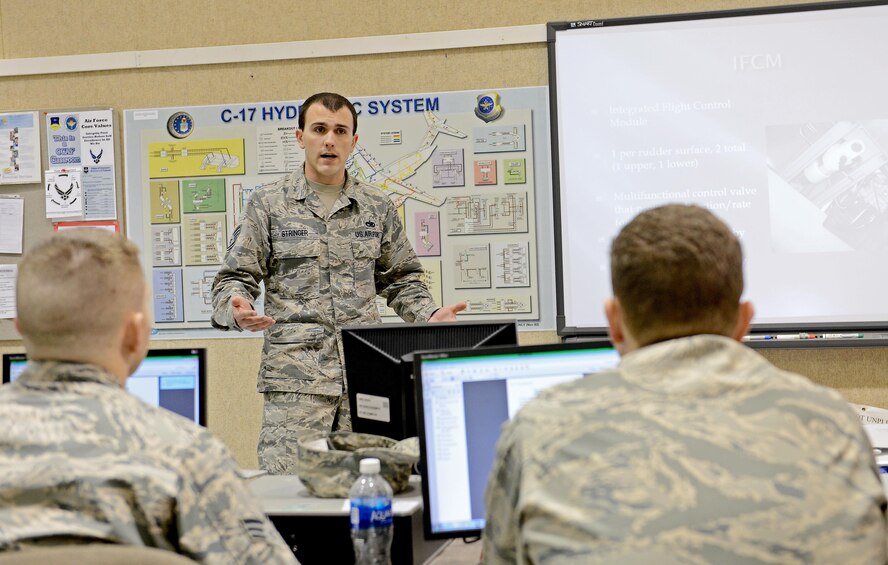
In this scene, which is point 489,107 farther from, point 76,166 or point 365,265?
point 76,166

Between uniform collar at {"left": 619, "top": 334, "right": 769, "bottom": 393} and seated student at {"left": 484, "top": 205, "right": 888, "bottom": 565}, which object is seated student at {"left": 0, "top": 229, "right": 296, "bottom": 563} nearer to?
seated student at {"left": 484, "top": 205, "right": 888, "bottom": 565}

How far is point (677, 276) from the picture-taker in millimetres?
1110

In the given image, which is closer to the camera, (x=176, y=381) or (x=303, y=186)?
(x=176, y=381)

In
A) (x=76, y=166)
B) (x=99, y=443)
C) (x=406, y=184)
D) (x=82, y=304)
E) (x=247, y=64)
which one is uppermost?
(x=247, y=64)

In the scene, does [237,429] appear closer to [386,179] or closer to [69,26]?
[386,179]

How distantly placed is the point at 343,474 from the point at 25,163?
10.2 ft

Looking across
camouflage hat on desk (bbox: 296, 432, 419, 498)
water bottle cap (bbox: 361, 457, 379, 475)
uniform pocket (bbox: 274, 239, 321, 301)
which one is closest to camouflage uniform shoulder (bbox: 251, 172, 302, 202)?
uniform pocket (bbox: 274, 239, 321, 301)

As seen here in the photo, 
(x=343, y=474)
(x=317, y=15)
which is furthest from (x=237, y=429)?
(x=343, y=474)

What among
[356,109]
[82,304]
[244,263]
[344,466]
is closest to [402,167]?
[356,109]

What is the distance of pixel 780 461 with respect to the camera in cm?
101

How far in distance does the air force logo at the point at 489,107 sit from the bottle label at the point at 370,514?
258cm

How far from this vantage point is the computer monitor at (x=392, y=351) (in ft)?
7.08

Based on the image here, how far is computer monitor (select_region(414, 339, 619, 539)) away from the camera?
1679 millimetres

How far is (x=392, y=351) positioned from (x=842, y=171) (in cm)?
238
